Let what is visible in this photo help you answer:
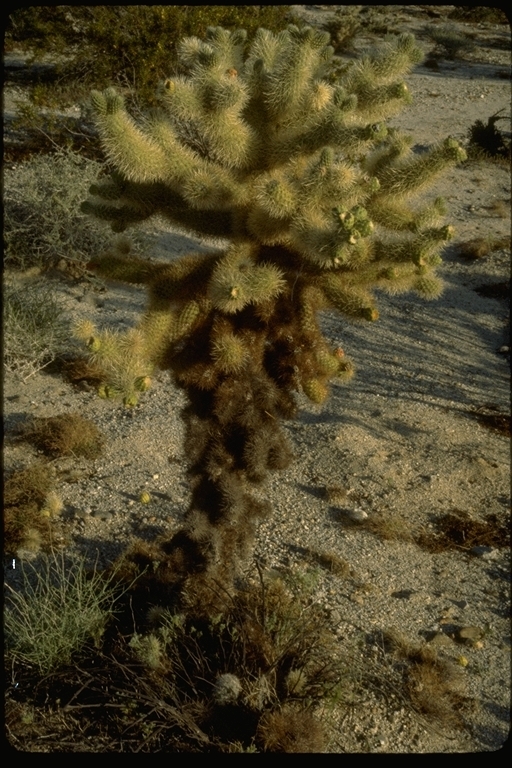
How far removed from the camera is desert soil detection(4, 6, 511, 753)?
12.1 feet

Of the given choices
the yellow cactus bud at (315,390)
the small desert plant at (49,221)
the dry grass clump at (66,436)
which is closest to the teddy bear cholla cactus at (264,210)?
the yellow cactus bud at (315,390)

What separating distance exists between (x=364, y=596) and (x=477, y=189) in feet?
28.8

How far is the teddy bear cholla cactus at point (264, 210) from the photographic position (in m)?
2.60

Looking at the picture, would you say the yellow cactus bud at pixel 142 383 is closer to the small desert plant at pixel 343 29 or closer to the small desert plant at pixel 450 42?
the small desert plant at pixel 343 29

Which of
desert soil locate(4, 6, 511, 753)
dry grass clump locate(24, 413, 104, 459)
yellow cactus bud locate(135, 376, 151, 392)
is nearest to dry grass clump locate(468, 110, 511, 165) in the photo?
desert soil locate(4, 6, 511, 753)

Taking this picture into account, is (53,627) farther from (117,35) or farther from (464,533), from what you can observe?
(117,35)

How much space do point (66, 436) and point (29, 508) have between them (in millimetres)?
789

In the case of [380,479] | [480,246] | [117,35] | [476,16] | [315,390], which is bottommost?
[380,479]

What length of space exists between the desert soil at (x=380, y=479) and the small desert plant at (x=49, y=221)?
39 cm

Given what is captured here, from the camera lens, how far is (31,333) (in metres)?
6.09

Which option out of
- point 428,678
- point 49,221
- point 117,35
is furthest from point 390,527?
point 117,35

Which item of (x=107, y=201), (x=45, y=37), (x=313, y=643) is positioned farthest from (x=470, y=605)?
(x=45, y=37)

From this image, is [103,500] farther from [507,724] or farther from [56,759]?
[507,724]

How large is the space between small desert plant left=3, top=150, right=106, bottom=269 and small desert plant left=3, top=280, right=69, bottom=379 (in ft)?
3.96
